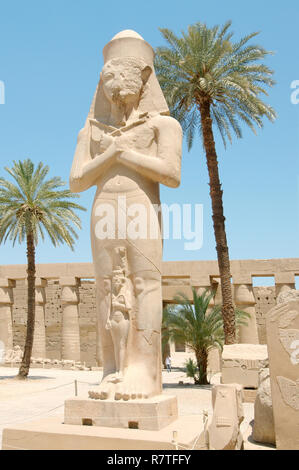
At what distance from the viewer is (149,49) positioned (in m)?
4.54

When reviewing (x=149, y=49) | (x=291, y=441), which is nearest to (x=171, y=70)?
(x=149, y=49)

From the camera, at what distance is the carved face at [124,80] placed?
4285mm

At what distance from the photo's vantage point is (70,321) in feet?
62.8

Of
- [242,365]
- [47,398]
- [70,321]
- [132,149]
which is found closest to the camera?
[132,149]

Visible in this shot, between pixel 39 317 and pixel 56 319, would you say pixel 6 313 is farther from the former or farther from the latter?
pixel 56 319

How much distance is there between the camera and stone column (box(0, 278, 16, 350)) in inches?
768

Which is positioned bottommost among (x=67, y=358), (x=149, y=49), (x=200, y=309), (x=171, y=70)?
(x=67, y=358)

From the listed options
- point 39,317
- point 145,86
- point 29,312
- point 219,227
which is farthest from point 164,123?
point 39,317

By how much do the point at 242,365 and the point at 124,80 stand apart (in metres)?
7.27

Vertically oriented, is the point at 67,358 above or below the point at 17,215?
below

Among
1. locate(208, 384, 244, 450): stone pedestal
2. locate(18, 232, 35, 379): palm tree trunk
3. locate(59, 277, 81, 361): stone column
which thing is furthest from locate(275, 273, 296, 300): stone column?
locate(208, 384, 244, 450): stone pedestal
